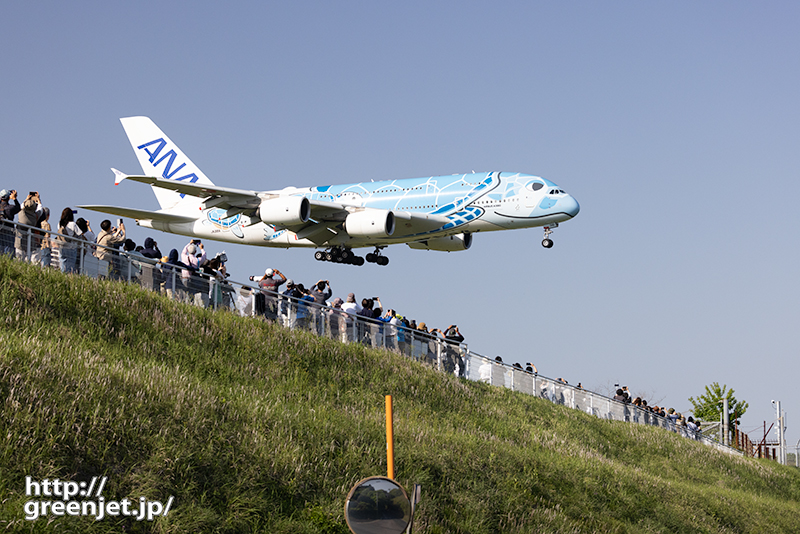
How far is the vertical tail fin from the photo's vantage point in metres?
44.9

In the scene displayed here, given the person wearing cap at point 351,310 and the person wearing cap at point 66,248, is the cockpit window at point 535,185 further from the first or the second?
the person wearing cap at point 66,248

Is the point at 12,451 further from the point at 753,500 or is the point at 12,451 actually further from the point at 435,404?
the point at 753,500

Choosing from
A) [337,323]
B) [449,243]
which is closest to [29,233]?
[337,323]

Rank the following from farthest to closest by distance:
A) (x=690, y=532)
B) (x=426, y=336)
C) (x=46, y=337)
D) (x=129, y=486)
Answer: (x=426, y=336) → (x=690, y=532) → (x=46, y=337) → (x=129, y=486)

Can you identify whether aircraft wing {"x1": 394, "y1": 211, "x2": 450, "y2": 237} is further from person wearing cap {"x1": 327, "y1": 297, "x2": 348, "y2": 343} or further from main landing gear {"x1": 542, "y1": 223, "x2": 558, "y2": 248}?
person wearing cap {"x1": 327, "y1": 297, "x2": 348, "y2": 343}

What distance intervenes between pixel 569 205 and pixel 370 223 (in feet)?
26.2

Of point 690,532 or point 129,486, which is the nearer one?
point 129,486

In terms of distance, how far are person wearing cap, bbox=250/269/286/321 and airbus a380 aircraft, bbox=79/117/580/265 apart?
1265 cm

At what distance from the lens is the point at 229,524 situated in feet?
35.4

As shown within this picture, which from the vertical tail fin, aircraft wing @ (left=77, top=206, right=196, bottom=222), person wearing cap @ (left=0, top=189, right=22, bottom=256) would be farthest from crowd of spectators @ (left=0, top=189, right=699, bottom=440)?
the vertical tail fin

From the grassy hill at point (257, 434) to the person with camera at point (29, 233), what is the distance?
67cm

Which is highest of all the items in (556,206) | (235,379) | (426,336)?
(556,206)

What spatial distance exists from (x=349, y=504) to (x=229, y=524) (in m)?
3.62

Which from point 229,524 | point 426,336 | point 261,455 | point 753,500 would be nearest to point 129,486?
point 229,524
